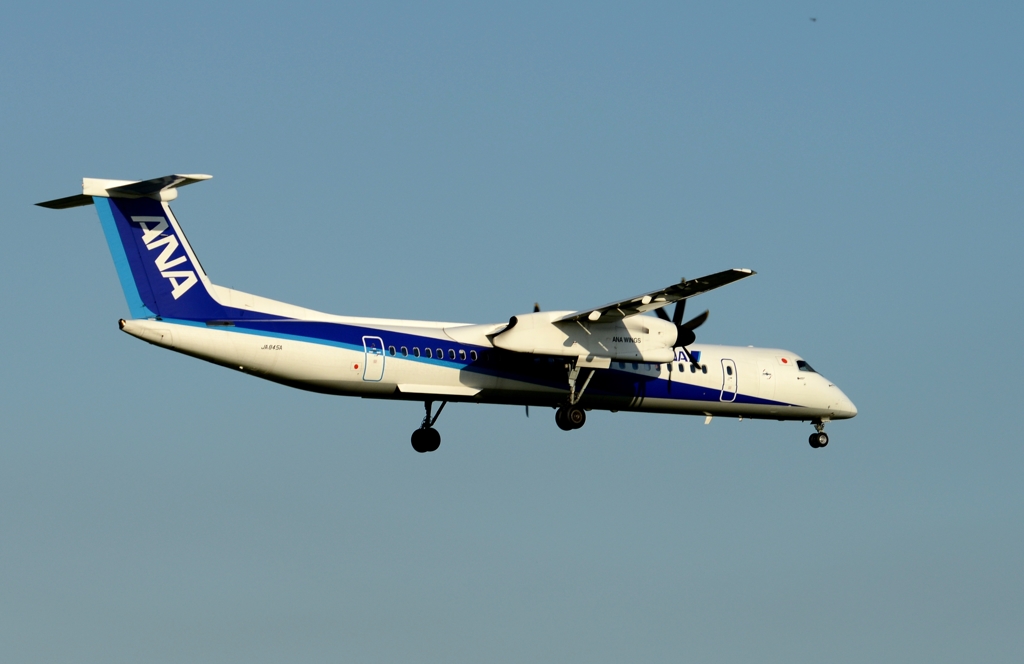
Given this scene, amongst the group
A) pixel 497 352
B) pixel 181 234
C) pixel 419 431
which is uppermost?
pixel 181 234

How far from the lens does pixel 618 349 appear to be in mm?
33656

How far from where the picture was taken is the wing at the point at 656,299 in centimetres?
3125

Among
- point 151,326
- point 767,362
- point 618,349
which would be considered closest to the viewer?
point 151,326

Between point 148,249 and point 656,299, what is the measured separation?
1116 centimetres

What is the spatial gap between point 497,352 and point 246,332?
244 inches

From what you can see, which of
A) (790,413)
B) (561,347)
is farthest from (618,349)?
(790,413)

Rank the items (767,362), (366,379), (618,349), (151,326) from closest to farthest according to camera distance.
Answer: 1. (151,326)
2. (366,379)
3. (618,349)
4. (767,362)

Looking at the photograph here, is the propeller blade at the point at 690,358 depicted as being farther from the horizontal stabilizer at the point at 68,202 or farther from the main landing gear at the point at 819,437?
the horizontal stabilizer at the point at 68,202

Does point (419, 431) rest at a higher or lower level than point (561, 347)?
lower

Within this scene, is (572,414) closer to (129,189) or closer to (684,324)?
(684,324)

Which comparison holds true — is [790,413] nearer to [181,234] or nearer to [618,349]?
[618,349]

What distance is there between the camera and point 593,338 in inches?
1315

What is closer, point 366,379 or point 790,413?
point 366,379

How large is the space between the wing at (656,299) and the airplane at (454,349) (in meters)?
0.04
